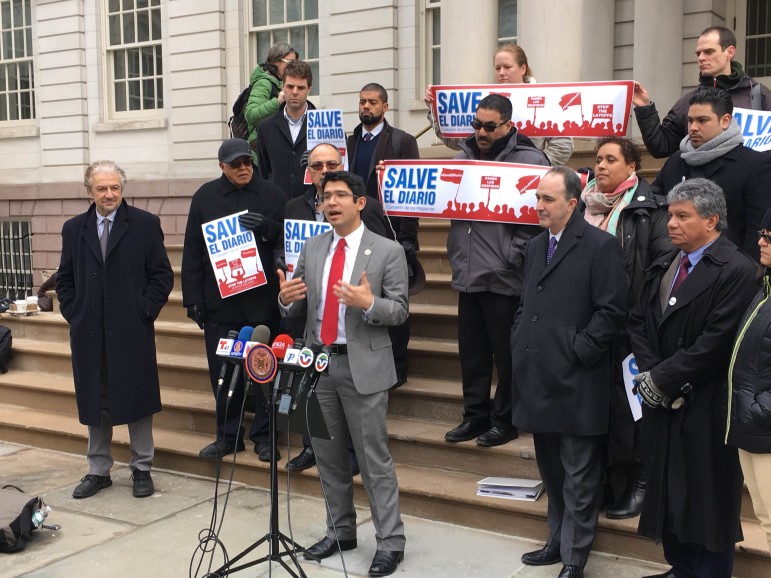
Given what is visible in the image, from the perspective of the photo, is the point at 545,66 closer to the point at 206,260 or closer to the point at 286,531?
the point at 206,260

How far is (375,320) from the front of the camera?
187 inches

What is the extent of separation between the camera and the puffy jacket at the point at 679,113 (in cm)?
555

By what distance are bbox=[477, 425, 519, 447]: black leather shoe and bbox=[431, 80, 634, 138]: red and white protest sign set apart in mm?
1960

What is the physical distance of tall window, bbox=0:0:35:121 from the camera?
15281mm

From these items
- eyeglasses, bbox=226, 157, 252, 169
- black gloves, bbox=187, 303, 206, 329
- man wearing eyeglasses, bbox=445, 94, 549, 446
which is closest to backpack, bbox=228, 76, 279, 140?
eyeglasses, bbox=226, 157, 252, 169

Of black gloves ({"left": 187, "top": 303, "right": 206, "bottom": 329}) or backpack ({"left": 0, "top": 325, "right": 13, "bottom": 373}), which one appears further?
backpack ({"left": 0, "top": 325, "right": 13, "bottom": 373})

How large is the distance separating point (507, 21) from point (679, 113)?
5.95 metres

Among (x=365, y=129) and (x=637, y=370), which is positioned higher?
(x=365, y=129)

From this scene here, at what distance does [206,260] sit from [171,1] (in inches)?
320

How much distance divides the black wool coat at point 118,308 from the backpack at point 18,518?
840 millimetres

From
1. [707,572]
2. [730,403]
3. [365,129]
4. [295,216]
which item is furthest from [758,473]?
[365,129]

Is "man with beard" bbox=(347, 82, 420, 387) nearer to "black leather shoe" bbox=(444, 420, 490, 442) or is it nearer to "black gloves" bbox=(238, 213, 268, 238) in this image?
"black leather shoe" bbox=(444, 420, 490, 442)

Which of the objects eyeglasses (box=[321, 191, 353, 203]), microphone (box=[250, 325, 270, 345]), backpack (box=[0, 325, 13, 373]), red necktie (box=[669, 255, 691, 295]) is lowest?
backpack (box=[0, 325, 13, 373])

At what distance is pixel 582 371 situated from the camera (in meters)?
4.68
